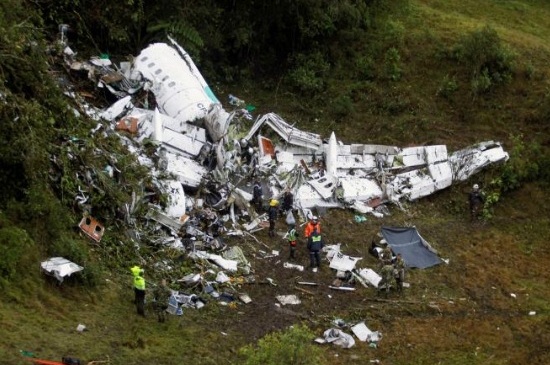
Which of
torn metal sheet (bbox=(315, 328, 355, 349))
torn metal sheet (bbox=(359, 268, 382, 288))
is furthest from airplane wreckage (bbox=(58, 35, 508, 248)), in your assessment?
torn metal sheet (bbox=(315, 328, 355, 349))

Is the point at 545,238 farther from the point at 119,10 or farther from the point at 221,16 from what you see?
the point at 119,10

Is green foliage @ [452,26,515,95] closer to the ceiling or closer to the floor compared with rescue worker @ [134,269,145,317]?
closer to the ceiling

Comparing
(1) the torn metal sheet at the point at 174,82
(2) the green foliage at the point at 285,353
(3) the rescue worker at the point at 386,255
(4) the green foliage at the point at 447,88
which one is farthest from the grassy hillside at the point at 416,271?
(1) the torn metal sheet at the point at 174,82

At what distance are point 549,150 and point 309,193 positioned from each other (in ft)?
25.1

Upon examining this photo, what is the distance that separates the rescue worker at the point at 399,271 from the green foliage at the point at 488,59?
9.55 meters

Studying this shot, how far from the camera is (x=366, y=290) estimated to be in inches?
628

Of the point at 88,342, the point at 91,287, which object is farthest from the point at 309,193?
the point at 88,342

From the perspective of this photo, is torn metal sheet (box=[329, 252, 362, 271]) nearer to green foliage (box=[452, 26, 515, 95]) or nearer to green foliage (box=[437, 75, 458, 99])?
green foliage (box=[437, 75, 458, 99])

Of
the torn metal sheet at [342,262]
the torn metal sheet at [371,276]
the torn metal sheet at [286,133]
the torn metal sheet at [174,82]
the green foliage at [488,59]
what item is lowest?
the torn metal sheet at [371,276]

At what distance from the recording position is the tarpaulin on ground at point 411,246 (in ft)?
57.0

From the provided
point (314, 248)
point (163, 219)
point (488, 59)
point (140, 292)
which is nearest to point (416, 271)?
point (314, 248)

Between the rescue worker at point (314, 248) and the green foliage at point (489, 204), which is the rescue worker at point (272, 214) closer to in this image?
the rescue worker at point (314, 248)

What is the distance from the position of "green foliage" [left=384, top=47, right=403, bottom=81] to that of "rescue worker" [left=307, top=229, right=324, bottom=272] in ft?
32.2

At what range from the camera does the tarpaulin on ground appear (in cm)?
1736
